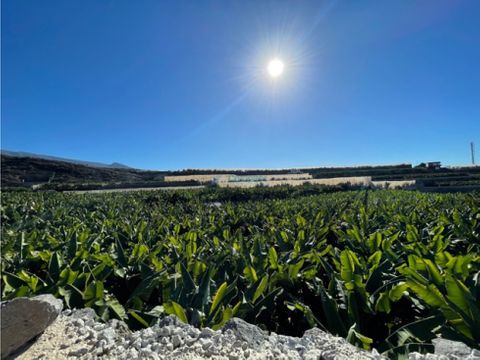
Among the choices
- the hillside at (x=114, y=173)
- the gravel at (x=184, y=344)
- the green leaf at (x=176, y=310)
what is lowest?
the gravel at (x=184, y=344)

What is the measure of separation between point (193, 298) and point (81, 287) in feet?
3.02

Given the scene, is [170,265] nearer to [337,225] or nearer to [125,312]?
[125,312]

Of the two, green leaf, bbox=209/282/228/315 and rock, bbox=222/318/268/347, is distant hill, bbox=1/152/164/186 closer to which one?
green leaf, bbox=209/282/228/315

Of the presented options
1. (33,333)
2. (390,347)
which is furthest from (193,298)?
(390,347)

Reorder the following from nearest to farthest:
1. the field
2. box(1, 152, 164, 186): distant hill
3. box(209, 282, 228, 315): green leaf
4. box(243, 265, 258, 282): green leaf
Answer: the field < box(209, 282, 228, 315): green leaf < box(243, 265, 258, 282): green leaf < box(1, 152, 164, 186): distant hill

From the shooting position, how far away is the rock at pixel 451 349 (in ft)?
4.26

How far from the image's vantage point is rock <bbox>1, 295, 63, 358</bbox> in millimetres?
1505

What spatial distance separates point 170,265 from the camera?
2742mm

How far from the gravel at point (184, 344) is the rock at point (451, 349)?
0.10 feet

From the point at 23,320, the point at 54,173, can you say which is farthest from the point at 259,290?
the point at 54,173

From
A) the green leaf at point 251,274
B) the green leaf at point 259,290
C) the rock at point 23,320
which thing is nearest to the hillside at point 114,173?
the green leaf at point 251,274

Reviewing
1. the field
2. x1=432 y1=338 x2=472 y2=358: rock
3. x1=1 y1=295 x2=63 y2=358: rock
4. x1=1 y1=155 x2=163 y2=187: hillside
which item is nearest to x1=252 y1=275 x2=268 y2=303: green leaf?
the field

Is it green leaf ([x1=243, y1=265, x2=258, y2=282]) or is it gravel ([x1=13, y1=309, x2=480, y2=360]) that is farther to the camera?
green leaf ([x1=243, y1=265, x2=258, y2=282])

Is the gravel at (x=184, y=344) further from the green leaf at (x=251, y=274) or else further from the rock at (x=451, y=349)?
the green leaf at (x=251, y=274)
